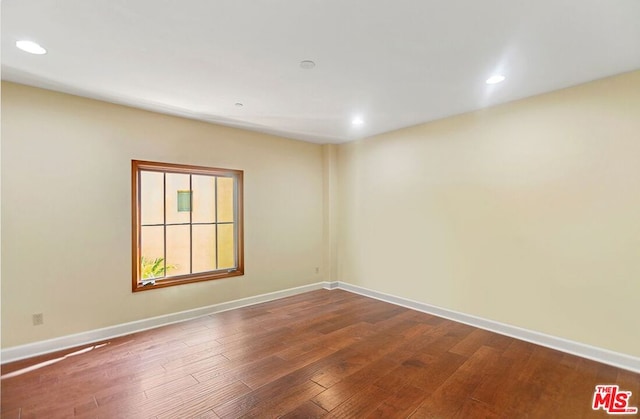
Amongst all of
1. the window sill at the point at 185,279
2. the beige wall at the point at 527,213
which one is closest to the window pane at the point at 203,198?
the window sill at the point at 185,279

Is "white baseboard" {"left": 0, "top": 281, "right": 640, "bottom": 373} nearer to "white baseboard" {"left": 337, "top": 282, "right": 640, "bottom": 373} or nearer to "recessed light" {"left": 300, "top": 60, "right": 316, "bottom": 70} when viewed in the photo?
"white baseboard" {"left": 337, "top": 282, "right": 640, "bottom": 373}

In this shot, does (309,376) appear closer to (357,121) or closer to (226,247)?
(226,247)

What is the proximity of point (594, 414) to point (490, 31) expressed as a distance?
2742 millimetres

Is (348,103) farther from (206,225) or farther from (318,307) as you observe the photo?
(318,307)

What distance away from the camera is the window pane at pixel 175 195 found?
3.78m

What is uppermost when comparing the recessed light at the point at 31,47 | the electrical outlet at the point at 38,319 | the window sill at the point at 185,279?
the recessed light at the point at 31,47

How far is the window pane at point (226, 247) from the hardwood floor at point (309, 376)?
1.02 meters

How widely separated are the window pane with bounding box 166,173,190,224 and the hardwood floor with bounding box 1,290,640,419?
4.52ft

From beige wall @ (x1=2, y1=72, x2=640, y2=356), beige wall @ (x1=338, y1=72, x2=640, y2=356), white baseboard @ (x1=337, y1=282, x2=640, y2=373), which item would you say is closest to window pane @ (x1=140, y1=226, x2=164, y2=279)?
beige wall @ (x1=2, y1=72, x2=640, y2=356)

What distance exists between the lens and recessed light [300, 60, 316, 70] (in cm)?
238

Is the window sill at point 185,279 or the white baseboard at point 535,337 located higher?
the window sill at point 185,279

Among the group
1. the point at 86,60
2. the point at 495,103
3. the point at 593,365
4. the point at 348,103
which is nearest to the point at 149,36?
the point at 86,60

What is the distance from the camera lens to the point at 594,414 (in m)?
1.95

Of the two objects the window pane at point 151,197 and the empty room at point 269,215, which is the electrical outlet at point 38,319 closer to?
the empty room at point 269,215
